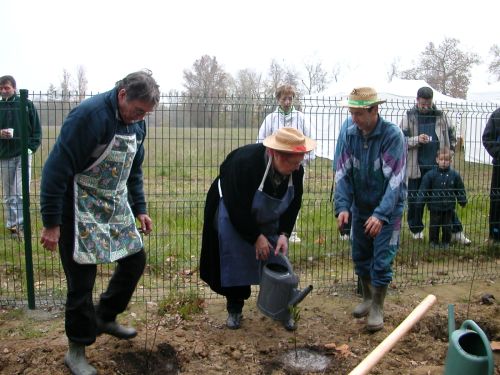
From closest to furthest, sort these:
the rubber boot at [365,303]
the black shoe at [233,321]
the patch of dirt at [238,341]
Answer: the patch of dirt at [238,341]
the black shoe at [233,321]
the rubber boot at [365,303]

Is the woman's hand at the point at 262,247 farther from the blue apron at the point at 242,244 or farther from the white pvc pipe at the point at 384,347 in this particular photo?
the white pvc pipe at the point at 384,347

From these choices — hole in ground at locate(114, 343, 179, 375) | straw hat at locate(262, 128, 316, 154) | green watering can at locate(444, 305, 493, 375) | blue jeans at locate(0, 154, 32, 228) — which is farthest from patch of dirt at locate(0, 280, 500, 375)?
blue jeans at locate(0, 154, 32, 228)

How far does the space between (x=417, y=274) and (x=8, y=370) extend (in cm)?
426

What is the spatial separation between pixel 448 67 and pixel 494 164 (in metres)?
39.1

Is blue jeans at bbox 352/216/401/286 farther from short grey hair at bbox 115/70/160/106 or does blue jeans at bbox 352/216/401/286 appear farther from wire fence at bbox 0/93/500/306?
short grey hair at bbox 115/70/160/106

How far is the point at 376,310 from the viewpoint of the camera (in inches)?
176

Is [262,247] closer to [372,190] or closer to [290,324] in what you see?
[290,324]

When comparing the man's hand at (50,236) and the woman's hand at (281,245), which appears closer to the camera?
the man's hand at (50,236)

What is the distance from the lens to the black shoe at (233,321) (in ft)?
14.6

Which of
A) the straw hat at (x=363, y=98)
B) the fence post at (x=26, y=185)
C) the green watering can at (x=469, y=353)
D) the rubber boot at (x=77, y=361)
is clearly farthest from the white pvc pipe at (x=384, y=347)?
the fence post at (x=26, y=185)

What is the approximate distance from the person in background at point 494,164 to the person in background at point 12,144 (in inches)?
209

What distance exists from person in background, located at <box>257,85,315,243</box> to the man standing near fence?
9.44ft

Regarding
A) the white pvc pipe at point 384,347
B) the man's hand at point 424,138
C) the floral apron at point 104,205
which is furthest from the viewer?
the man's hand at point 424,138

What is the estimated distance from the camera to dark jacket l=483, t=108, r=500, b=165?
654cm
